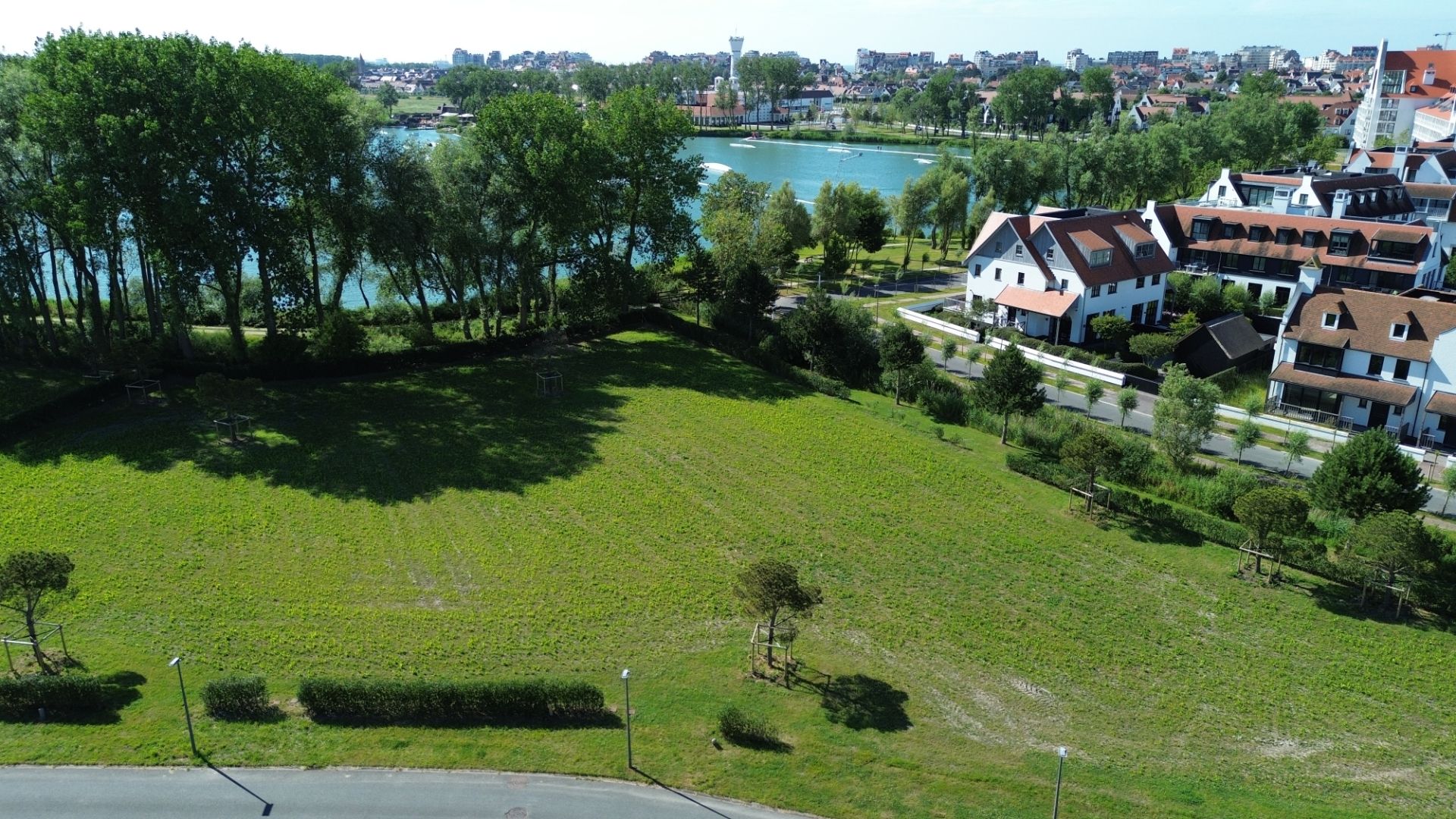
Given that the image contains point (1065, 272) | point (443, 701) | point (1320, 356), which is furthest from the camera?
point (1065, 272)

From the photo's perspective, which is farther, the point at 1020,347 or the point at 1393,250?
the point at 1393,250

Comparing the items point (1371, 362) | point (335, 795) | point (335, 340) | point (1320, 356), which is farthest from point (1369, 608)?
point (335, 340)

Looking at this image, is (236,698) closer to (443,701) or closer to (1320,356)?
(443,701)

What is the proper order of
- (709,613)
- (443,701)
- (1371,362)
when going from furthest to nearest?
(1371,362) → (709,613) → (443,701)

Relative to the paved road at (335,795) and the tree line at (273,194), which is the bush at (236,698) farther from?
the tree line at (273,194)

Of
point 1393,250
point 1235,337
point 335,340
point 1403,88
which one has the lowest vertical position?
point 335,340

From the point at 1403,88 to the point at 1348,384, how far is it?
118747 millimetres

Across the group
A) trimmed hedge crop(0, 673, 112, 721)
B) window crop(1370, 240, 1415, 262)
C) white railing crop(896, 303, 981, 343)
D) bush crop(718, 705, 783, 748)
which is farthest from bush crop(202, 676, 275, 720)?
window crop(1370, 240, 1415, 262)

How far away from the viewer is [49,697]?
20.5 metres

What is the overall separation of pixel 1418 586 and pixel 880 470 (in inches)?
657

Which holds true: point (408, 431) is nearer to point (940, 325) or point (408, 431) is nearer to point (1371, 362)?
point (940, 325)

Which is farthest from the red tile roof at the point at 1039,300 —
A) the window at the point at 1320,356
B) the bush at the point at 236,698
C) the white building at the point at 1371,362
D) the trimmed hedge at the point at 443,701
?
the bush at the point at 236,698

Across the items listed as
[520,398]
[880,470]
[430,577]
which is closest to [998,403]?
[880,470]

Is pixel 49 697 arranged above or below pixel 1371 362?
below
